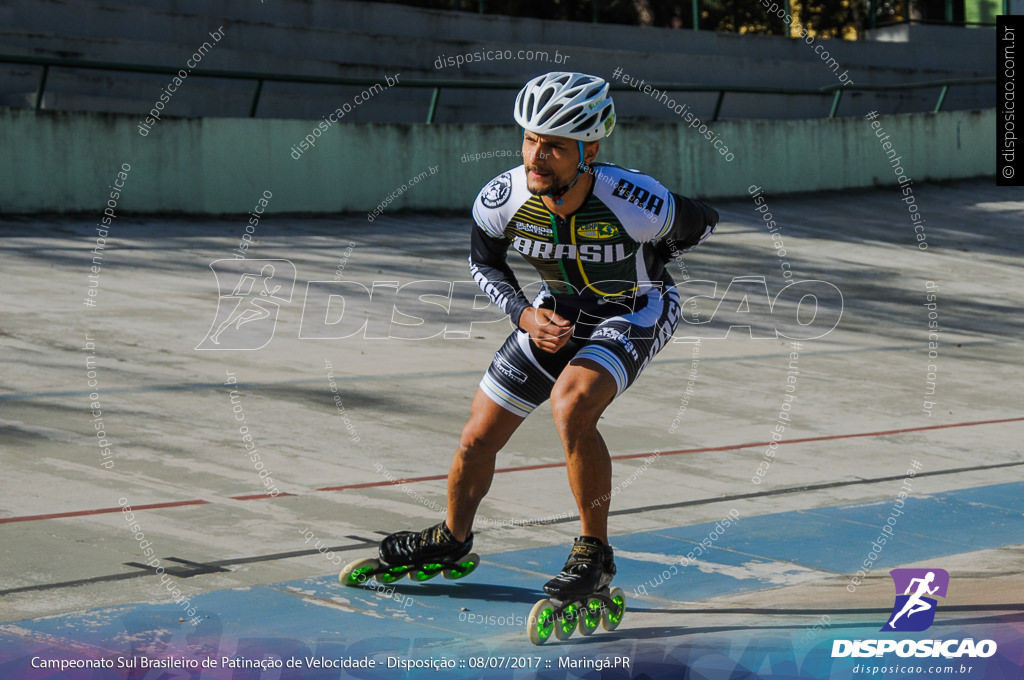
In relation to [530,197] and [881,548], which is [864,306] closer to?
[881,548]

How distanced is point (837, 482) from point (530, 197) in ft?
10.6

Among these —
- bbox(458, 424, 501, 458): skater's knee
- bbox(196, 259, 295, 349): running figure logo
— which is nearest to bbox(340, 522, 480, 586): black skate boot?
bbox(458, 424, 501, 458): skater's knee

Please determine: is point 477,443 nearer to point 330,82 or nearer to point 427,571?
point 427,571

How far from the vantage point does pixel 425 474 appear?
21.9 feet

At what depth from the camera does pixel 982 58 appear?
28.2 metres

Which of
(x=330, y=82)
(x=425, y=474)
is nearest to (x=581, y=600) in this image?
(x=425, y=474)

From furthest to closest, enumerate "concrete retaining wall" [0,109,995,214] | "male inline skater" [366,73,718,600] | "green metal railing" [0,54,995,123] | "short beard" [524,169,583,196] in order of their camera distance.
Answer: "green metal railing" [0,54,995,123] → "concrete retaining wall" [0,109,995,214] → "short beard" [524,169,583,196] → "male inline skater" [366,73,718,600]

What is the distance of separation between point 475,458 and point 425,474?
1.86 metres

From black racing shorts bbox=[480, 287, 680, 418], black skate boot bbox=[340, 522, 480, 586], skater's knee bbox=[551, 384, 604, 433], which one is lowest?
black skate boot bbox=[340, 522, 480, 586]

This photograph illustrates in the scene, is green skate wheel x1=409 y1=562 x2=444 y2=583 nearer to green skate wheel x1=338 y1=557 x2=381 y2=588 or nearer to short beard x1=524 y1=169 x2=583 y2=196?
green skate wheel x1=338 y1=557 x2=381 y2=588

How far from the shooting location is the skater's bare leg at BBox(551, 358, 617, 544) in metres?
4.43
